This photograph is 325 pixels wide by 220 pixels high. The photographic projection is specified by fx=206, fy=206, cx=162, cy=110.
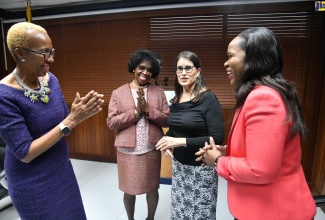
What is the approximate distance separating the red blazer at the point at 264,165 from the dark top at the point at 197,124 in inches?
18.9

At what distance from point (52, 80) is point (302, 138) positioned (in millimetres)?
1308

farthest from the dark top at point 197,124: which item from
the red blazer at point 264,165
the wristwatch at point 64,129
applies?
→ the wristwatch at point 64,129

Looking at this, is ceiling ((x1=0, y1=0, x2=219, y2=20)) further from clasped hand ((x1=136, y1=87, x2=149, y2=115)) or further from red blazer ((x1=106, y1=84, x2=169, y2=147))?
clasped hand ((x1=136, y1=87, x2=149, y2=115))

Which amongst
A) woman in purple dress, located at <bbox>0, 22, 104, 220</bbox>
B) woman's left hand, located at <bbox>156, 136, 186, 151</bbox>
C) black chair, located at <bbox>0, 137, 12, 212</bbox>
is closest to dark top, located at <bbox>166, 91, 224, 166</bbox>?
woman's left hand, located at <bbox>156, 136, 186, 151</bbox>

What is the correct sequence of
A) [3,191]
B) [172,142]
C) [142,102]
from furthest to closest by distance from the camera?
[3,191] < [142,102] < [172,142]

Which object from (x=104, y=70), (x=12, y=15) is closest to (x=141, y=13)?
(x=104, y=70)

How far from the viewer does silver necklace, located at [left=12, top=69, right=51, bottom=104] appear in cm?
98

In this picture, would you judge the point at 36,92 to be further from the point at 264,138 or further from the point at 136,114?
the point at 264,138

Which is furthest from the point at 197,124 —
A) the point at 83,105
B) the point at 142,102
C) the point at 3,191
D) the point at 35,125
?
the point at 3,191

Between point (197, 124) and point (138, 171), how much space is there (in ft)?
2.25

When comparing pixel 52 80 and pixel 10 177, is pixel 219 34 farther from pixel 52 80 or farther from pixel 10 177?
pixel 10 177

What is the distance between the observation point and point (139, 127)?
5.78 feet

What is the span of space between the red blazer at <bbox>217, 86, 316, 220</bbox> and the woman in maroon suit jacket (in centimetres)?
91

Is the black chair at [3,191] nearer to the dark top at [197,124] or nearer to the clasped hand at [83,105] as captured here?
the clasped hand at [83,105]
